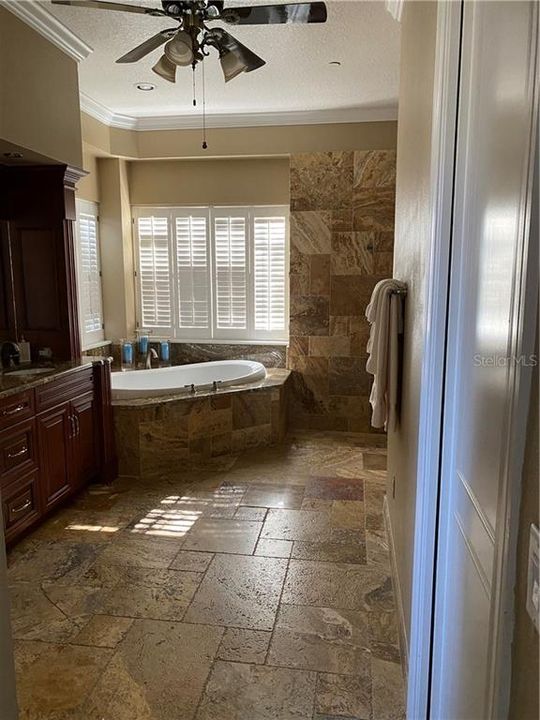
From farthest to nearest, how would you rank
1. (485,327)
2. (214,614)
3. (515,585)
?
(214,614) → (485,327) → (515,585)

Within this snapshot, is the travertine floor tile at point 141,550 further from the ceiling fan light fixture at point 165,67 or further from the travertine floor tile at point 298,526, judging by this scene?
the ceiling fan light fixture at point 165,67

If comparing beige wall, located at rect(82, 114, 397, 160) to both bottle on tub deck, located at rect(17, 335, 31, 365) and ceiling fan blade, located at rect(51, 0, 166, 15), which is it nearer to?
bottle on tub deck, located at rect(17, 335, 31, 365)

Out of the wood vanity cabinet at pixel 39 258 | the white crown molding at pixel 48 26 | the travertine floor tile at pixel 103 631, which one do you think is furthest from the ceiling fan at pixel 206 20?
the travertine floor tile at pixel 103 631

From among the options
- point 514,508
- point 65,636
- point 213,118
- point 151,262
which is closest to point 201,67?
point 213,118

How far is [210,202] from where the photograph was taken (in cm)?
563

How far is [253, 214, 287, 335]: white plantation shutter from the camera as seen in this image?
556cm

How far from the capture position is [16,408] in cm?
297

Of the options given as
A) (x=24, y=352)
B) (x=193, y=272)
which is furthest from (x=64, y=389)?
(x=193, y=272)

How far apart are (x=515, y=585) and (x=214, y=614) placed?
6.45 feet

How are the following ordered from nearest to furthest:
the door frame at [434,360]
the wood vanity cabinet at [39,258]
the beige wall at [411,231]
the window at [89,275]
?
the door frame at [434,360] < the beige wall at [411,231] < the wood vanity cabinet at [39,258] < the window at [89,275]

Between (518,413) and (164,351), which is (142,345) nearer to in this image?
(164,351)

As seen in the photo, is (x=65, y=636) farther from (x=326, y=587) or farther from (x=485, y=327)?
(x=485, y=327)

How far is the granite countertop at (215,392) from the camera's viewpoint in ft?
13.6

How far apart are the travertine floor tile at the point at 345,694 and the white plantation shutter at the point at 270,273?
12.9 ft
